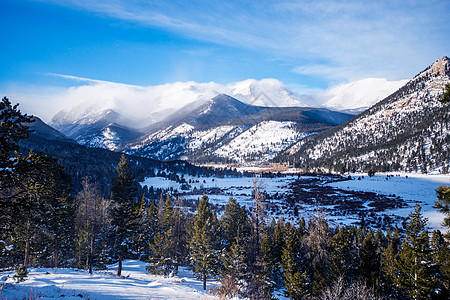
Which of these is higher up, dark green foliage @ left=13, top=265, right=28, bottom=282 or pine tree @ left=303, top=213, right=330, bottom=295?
dark green foliage @ left=13, top=265, right=28, bottom=282

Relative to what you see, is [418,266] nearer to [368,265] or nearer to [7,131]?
[368,265]

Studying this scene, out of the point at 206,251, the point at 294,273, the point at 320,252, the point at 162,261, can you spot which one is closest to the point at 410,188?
the point at 320,252

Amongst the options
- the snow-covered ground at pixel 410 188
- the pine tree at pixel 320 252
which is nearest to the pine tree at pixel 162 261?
the pine tree at pixel 320 252

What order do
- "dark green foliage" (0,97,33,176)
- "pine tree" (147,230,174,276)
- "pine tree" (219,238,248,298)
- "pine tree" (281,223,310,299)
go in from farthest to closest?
"pine tree" (147,230,174,276), "pine tree" (281,223,310,299), "pine tree" (219,238,248,298), "dark green foliage" (0,97,33,176)

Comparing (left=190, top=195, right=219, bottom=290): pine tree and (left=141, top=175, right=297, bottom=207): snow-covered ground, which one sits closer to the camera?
(left=190, top=195, right=219, bottom=290): pine tree

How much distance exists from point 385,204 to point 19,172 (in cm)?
9009

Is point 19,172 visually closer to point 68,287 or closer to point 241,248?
point 68,287

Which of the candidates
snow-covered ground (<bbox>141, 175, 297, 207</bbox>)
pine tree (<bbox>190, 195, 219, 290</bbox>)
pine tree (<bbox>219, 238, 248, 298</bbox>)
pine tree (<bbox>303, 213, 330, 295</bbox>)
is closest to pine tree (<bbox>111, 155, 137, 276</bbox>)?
pine tree (<bbox>190, 195, 219, 290</bbox>)

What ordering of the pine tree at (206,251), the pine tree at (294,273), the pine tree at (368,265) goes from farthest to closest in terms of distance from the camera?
the pine tree at (206,251), the pine tree at (294,273), the pine tree at (368,265)

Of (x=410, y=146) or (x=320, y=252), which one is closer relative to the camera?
(x=320, y=252)

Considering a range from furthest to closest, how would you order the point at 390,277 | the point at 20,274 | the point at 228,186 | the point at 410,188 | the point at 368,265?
the point at 228,186 → the point at 410,188 → the point at 368,265 → the point at 390,277 → the point at 20,274

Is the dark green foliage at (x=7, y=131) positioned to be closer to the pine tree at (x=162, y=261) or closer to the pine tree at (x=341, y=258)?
the pine tree at (x=162, y=261)

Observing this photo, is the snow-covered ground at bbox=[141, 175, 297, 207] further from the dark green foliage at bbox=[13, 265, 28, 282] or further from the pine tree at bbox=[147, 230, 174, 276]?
the dark green foliage at bbox=[13, 265, 28, 282]

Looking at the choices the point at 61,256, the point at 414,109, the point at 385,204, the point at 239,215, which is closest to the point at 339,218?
the point at 385,204
